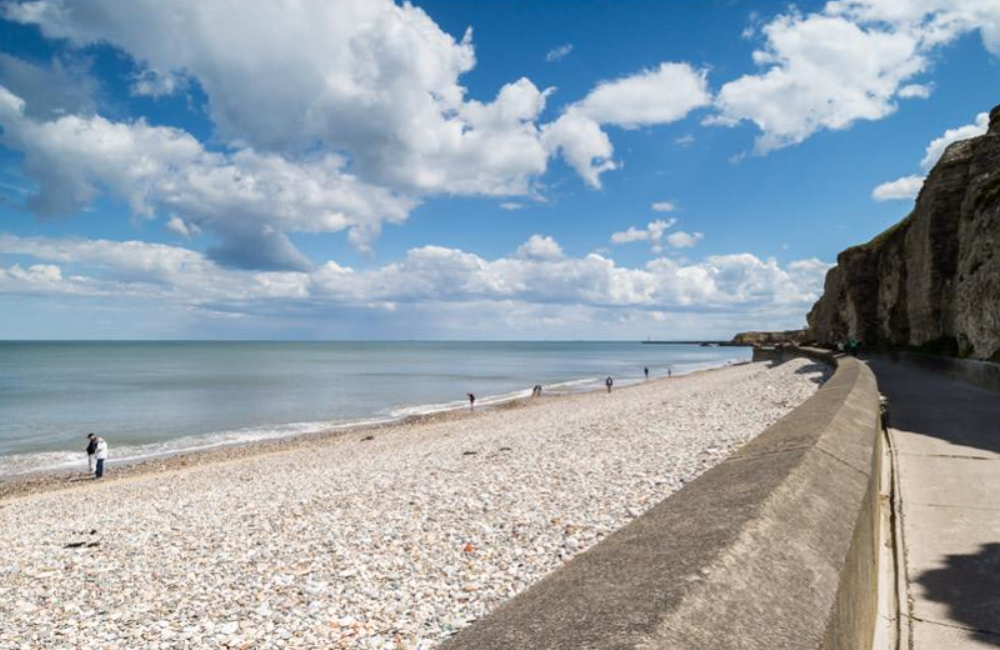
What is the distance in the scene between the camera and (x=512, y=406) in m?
42.2

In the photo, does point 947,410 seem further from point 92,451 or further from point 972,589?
point 92,451

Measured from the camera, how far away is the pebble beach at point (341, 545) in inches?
236

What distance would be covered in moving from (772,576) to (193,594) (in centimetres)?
762

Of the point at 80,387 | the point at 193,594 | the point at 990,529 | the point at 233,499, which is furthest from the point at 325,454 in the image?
the point at 80,387

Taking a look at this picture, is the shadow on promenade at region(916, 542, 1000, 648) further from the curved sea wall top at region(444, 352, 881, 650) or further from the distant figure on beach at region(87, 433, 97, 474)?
the distant figure on beach at region(87, 433, 97, 474)

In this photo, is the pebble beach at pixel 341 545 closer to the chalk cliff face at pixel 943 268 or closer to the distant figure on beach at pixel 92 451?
the distant figure on beach at pixel 92 451

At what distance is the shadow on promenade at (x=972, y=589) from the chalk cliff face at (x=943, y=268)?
17.0 meters

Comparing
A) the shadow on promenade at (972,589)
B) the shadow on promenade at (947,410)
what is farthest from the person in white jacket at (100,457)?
the shadow on promenade at (972,589)

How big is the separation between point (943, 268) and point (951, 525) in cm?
2722

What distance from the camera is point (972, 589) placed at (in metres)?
3.69

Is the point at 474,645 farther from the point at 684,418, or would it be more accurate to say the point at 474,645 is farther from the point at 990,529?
the point at 684,418

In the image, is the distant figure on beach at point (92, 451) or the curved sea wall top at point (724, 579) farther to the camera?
the distant figure on beach at point (92, 451)

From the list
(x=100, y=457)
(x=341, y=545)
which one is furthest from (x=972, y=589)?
(x=100, y=457)

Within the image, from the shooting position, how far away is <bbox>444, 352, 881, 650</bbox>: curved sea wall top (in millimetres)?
1567
